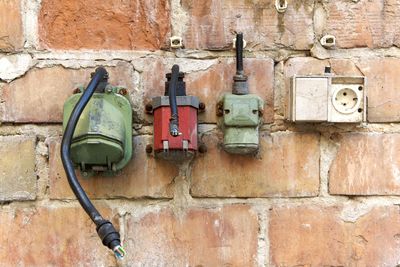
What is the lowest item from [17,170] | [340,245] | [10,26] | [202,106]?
[340,245]

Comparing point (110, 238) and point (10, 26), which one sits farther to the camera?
point (10, 26)

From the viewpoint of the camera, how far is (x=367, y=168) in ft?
2.82

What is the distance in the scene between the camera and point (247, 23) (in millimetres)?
863

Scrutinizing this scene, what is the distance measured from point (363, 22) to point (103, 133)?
433mm

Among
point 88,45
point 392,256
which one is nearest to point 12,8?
point 88,45

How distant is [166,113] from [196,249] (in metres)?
0.22

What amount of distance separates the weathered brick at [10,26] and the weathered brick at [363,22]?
48 cm

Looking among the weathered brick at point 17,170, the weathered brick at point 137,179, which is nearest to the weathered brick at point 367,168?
the weathered brick at point 137,179

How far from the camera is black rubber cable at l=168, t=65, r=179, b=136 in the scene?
0.74 meters

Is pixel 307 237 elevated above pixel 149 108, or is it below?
below

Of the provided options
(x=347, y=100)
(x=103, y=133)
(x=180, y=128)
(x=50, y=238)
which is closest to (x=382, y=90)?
(x=347, y=100)

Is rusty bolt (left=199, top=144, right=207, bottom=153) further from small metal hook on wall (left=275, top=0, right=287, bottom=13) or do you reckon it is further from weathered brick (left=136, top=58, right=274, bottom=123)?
small metal hook on wall (left=275, top=0, right=287, bottom=13)

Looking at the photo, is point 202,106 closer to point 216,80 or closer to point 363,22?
point 216,80

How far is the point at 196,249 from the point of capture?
0.85m
